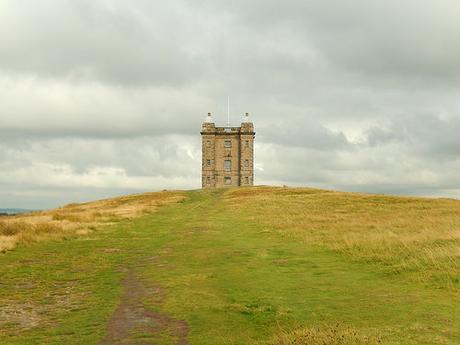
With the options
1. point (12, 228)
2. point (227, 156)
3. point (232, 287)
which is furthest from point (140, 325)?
point (227, 156)

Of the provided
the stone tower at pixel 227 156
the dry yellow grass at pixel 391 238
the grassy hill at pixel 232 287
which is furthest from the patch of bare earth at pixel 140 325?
the stone tower at pixel 227 156

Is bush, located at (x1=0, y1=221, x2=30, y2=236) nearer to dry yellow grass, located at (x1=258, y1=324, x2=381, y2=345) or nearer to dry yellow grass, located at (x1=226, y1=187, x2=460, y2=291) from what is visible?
dry yellow grass, located at (x1=226, y1=187, x2=460, y2=291)

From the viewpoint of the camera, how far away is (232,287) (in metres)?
13.5

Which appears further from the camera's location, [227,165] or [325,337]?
[227,165]

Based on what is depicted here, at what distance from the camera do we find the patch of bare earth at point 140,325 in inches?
358

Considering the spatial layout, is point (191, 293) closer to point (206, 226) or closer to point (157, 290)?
point (157, 290)

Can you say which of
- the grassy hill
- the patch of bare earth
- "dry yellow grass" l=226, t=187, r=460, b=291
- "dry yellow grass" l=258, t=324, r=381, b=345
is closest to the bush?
the grassy hill

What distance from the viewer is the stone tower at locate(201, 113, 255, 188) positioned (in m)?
101

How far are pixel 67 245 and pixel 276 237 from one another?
965 centimetres

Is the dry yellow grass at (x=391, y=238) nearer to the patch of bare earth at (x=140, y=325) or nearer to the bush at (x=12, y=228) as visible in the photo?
the patch of bare earth at (x=140, y=325)

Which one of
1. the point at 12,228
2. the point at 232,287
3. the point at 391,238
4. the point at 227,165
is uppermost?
the point at 227,165

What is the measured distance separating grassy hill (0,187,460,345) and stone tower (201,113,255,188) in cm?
7348

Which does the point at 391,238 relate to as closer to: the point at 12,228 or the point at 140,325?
the point at 140,325

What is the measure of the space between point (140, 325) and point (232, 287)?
3.94m
